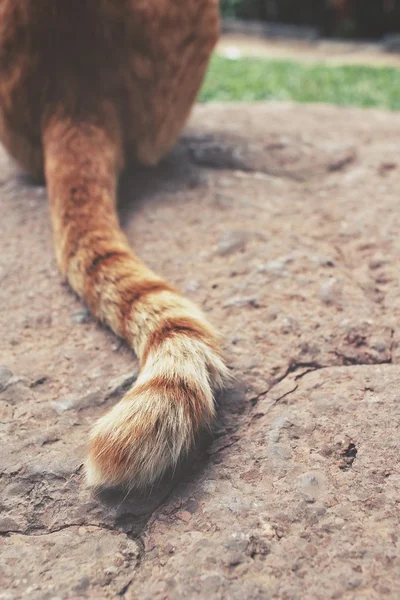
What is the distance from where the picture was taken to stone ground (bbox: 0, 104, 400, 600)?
3.64 feet

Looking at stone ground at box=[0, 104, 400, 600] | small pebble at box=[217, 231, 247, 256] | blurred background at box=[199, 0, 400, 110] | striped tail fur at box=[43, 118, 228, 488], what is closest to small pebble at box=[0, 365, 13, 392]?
stone ground at box=[0, 104, 400, 600]

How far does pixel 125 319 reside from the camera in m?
1.62

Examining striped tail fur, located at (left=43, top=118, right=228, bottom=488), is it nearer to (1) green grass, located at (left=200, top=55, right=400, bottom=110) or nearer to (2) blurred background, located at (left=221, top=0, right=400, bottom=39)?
(1) green grass, located at (left=200, top=55, right=400, bottom=110)

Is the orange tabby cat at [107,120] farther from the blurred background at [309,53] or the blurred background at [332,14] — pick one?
the blurred background at [332,14]

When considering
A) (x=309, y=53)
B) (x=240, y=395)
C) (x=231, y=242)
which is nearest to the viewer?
(x=240, y=395)

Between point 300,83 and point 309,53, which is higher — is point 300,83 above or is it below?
above

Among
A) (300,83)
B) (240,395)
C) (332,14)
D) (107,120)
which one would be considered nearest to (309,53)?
(332,14)

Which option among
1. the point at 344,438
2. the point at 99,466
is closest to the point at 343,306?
the point at 344,438

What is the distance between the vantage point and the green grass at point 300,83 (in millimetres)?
4367

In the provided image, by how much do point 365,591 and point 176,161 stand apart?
1.96m

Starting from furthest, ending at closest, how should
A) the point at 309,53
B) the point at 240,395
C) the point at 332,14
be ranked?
the point at 332,14, the point at 309,53, the point at 240,395

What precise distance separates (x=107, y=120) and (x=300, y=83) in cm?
296

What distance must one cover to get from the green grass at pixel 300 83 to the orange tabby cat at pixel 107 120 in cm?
200

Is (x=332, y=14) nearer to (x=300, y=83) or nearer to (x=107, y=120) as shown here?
(x=300, y=83)
